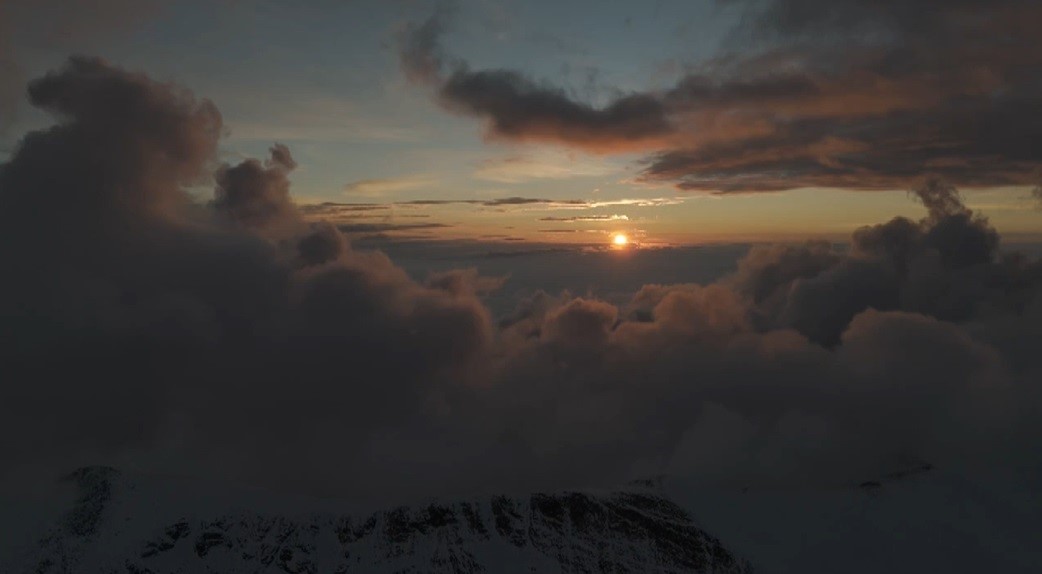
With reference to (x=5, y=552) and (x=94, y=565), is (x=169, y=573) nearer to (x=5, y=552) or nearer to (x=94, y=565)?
(x=94, y=565)

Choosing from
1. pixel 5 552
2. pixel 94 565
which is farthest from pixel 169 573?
pixel 5 552
